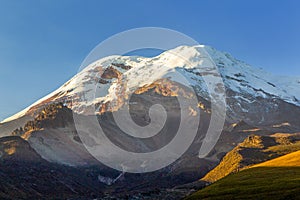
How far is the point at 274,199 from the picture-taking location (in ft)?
260

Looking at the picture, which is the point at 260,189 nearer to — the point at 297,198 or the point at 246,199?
the point at 246,199

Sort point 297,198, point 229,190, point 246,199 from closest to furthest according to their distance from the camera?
point 297,198 → point 246,199 → point 229,190

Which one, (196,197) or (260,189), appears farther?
(196,197)

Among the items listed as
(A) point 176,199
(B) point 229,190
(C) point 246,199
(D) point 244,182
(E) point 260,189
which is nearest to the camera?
(C) point 246,199

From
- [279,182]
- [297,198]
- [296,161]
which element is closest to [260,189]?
[279,182]

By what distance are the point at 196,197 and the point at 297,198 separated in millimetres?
29516

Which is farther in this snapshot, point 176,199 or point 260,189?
point 176,199

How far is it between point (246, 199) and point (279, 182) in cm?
1318

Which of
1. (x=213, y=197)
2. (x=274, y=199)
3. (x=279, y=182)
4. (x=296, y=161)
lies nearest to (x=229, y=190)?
(x=213, y=197)

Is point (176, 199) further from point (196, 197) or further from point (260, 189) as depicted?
point (260, 189)

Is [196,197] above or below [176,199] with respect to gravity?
above

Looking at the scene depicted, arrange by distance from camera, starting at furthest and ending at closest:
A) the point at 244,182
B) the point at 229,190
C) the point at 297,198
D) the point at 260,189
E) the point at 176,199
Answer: the point at 176,199 → the point at 244,182 → the point at 229,190 → the point at 260,189 → the point at 297,198

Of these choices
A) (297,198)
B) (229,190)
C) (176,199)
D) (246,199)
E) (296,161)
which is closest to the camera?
(297,198)

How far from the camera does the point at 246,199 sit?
83.6 metres
